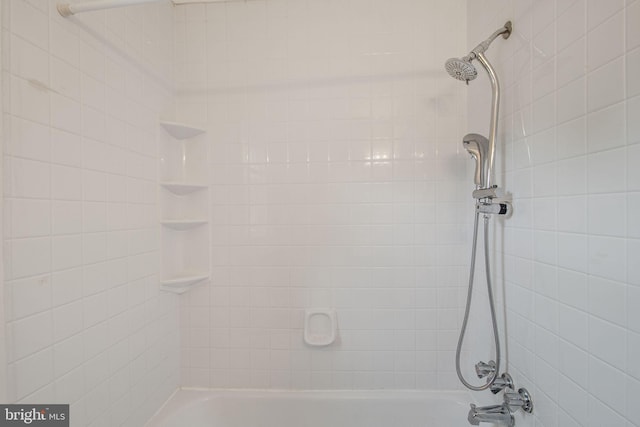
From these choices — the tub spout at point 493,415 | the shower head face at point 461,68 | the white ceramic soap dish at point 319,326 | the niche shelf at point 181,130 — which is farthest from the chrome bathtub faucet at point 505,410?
the niche shelf at point 181,130

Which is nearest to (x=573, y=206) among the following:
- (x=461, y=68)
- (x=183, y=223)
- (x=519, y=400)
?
(x=461, y=68)

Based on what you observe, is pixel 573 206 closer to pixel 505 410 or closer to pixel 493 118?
pixel 493 118

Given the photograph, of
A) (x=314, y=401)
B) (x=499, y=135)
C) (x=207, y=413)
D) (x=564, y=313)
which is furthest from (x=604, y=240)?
(x=207, y=413)

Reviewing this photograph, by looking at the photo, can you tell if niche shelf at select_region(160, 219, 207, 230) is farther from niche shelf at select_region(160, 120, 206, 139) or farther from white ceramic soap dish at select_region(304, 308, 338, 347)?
white ceramic soap dish at select_region(304, 308, 338, 347)

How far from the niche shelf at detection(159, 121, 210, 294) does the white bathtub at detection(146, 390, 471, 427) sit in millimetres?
625

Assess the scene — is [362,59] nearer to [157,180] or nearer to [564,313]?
[157,180]

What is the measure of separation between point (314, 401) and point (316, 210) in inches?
39.2

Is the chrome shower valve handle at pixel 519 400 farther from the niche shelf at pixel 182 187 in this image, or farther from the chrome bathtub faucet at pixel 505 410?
the niche shelf at pixel 182 187

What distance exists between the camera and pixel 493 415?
105cm

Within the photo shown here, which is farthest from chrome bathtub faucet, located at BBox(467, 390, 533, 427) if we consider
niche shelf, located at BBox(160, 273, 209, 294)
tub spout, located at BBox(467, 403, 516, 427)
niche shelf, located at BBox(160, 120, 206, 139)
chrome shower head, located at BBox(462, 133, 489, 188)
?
niche shelf, located at BBox(160, 120, 206, 139)

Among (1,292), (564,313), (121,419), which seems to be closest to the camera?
(1,292)

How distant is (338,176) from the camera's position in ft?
4.75

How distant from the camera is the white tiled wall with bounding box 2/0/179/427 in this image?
75 cm

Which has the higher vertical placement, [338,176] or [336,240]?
[338,176]
